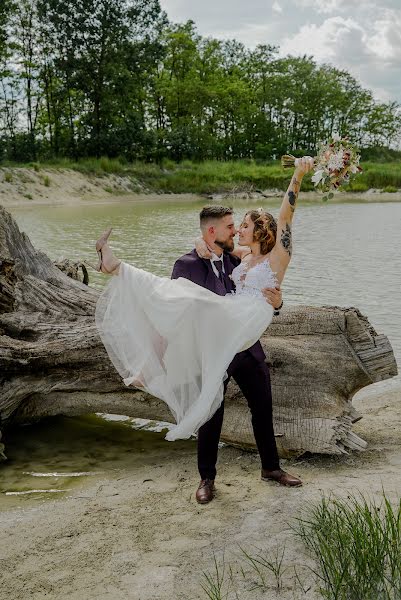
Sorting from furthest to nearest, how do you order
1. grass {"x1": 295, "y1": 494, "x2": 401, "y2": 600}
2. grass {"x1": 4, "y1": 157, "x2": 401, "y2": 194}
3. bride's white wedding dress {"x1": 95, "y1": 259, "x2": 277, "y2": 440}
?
grass {"x1": 4, "y1": 157, "x2": 401, "y2": 194} < bride's white wedding dress {"x1": 95, "y1": 259, "x2": 277, "y2": 440} < grass {"x1": 295, "y1": 494, "x2": 401, "y2": 600}

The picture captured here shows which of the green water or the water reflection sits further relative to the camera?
the water reflection

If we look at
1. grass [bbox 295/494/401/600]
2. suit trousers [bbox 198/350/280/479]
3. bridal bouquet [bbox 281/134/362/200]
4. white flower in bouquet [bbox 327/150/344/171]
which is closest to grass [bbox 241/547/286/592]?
grass [bbox 295/494/401/600]

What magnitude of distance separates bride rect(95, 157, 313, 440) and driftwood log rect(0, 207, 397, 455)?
1.05 m

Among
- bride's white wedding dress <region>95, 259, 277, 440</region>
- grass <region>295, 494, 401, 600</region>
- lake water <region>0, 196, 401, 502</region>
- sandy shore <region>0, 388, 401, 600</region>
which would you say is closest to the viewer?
grass <region>295, 494, 401, 600</region>

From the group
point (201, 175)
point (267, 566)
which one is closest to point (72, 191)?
point (201, 175)

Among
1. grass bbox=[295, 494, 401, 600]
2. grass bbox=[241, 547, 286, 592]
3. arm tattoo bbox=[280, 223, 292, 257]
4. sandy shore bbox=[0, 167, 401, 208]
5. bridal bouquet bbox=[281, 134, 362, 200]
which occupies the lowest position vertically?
sandy shore bbox=[0, 167, 401, 208]

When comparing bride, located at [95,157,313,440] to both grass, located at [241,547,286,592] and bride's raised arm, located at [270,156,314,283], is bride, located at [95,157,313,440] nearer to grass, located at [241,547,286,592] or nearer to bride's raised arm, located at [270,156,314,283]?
bride's raised arm, located at [270,156,314,283]

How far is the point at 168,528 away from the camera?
385 centimetres

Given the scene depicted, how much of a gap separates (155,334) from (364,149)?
72.4 metres

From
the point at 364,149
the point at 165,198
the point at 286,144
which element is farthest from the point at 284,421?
the point at 364,149

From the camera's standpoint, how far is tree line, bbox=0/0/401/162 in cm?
4553

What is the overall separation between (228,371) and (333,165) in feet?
5.53

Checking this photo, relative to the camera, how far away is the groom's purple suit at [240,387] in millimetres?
4184

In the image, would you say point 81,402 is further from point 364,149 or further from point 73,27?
point 364,149
